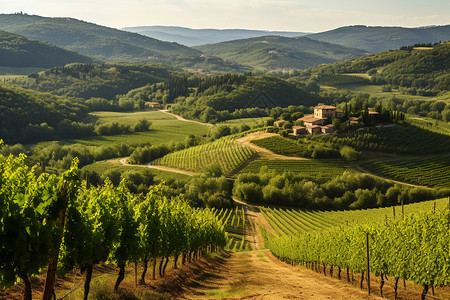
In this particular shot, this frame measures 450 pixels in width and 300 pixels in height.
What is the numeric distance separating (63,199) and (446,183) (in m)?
105

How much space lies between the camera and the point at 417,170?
104 m

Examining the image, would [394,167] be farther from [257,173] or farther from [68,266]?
[68,266]

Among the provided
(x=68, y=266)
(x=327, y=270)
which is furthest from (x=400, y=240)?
(x=68, y=266)

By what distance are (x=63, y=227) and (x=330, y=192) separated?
281 ft

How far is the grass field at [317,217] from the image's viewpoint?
231 feet

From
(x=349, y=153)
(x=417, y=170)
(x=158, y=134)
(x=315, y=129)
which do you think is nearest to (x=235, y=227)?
(x=349, y=153)

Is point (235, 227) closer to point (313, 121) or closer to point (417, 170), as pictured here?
point (313, 121)

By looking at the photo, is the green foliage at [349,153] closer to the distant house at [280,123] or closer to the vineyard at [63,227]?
the distant house at [280,123]

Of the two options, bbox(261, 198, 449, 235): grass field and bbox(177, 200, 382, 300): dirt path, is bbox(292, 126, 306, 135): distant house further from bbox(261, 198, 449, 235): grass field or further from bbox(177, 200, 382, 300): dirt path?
bbox(177, 200, 382, 300): dirt path

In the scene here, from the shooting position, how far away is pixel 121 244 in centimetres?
2308

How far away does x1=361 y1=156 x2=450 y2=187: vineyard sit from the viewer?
99.8m

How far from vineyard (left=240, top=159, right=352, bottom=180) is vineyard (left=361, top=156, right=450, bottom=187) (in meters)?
8.13

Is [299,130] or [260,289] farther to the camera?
[299,130]

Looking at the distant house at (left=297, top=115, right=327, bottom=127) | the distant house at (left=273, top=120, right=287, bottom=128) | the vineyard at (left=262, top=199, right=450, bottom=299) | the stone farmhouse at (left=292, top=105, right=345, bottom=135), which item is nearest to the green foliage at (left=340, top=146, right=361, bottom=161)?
the stone farmhouse at (left=292, top=105, right=345, bottom=135)
